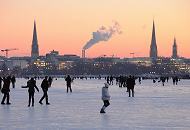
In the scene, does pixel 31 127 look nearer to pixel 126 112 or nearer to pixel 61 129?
pixel 61 129

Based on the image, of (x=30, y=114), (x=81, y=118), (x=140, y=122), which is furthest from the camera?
(x=30, y=114)

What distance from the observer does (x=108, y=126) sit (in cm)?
1482

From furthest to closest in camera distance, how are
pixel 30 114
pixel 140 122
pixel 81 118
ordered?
1. pixel 30 114
2. pixel 81 118
3. pixel 140 122

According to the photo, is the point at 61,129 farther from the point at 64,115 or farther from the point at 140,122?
the point at 64,115

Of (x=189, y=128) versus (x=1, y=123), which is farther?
(x=1, y=123)

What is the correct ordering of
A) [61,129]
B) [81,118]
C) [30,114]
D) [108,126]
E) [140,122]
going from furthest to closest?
[30,114], [81,118], [140,122], [108,126], [61,129]

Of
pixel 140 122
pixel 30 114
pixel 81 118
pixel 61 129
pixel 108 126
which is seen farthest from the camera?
pixel 30 114

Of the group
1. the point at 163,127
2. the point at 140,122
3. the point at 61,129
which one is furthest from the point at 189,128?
the point at 61,129

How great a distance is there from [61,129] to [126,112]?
5992 millimetres

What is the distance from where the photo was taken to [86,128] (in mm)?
14242

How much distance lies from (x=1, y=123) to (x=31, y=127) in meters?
1.49

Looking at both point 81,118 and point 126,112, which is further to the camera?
point 126,112

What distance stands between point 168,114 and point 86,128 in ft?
17.1

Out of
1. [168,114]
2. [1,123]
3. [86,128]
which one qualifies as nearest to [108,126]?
[86,128]
